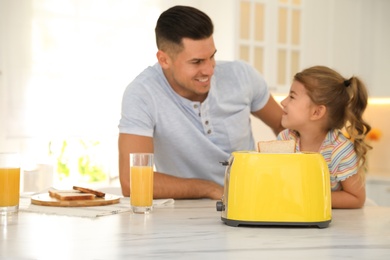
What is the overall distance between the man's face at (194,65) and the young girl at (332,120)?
359 millimetres

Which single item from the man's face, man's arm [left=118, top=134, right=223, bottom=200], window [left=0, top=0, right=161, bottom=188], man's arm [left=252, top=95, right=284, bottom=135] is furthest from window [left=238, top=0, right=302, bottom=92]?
man's arm [left=118, top=134, right=223, bottom=200]

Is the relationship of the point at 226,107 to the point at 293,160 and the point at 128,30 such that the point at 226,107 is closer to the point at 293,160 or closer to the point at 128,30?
the point at 293,160

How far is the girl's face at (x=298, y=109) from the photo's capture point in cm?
233

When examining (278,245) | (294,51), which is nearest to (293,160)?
(278,245)

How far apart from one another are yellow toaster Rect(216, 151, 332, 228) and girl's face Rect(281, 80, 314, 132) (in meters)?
0.69

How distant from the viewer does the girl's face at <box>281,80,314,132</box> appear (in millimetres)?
2334

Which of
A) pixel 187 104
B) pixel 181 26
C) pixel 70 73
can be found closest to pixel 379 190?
pixel 70 73


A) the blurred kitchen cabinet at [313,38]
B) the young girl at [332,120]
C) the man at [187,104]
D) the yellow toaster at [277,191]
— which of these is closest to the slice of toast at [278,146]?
the yellow toaster at [277,191]

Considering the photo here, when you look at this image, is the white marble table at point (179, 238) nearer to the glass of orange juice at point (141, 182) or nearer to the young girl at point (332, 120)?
the glass of orange juice at point (141, 182)

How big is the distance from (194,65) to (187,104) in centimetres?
16

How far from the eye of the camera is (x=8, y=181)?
176 centimetres

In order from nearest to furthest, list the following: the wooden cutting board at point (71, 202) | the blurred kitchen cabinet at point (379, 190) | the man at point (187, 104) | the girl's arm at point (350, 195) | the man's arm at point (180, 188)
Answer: the wooden cutting board at point (71, 202)
the girl's arm at point (350, 195)
the man's arm at point (180, 188)
the man at point (187, 104)
the blurred kitchen cabinet at point (379, 190)

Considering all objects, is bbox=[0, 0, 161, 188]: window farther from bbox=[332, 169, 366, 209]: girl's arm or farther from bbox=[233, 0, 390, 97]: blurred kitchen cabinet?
bbox=[332, 169, 366, 209]: girl's arm

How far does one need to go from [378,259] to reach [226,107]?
4.85ft
